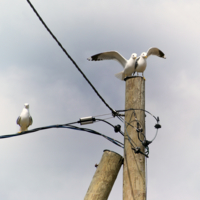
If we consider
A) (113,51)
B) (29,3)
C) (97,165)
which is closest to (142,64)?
(113,51)

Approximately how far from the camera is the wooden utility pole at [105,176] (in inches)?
176

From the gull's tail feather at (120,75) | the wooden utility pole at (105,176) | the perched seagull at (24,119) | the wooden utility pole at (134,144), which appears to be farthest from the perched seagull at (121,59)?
the wooden utility pole at (105,176)

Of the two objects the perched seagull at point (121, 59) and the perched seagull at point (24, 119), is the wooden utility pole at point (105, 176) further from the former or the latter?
the perched seagull at point (121, 59)

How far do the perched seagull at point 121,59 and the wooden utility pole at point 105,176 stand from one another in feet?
6.01

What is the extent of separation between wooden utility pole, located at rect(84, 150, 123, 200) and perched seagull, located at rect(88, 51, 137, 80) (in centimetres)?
183

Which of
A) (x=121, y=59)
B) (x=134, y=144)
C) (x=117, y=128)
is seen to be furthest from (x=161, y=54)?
(x=134, y=144)

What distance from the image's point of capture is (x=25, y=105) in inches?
238

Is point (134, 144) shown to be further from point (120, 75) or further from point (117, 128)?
point (120, 75)

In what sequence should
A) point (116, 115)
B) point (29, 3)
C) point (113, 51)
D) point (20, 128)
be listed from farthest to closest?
point (113, 51)
point (20, 128)
point (116, 115)
point (29, 3)

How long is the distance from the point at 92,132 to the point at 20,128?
55.1 inches

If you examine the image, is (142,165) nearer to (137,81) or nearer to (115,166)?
(115,166)

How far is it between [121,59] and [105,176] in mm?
2808

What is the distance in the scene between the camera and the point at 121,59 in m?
6.81

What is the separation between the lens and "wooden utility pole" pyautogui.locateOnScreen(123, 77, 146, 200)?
4430 mm
